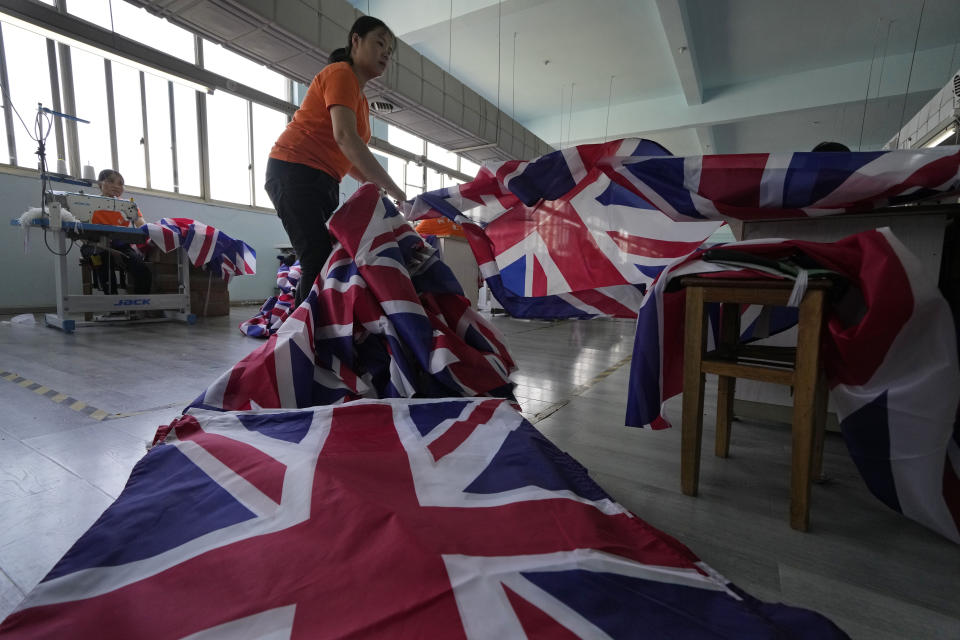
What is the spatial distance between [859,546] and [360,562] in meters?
0.85

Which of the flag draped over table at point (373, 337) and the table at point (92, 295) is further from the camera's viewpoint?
the table at point (92, 295)

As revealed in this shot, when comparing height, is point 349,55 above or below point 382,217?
above

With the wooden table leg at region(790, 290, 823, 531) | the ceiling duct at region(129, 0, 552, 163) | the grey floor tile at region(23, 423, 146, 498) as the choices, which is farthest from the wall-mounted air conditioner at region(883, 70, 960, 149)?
the grey floor tile at region(23, 423, 146, 498)

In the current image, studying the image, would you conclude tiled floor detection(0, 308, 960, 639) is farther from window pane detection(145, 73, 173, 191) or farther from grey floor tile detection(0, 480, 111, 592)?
window pane detection(145, 73, 173, 191)

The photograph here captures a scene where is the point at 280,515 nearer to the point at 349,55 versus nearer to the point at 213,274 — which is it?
the point at 349,55

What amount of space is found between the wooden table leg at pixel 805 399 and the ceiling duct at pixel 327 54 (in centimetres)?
376

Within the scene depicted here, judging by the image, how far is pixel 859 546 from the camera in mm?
783

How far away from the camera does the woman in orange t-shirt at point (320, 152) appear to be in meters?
1.56

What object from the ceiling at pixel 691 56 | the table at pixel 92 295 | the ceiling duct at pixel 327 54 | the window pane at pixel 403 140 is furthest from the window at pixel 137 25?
the window pane at pixel 403 140

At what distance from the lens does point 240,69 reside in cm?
596

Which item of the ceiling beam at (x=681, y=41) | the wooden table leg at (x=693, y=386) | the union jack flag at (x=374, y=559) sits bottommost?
the union jack flag at (x=374, y=559)

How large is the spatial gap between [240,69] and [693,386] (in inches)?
281

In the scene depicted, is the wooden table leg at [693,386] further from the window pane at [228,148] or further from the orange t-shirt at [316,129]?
the window pane at [228,148]

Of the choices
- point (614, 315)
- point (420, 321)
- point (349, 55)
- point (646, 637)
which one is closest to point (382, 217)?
point (420, 321)
